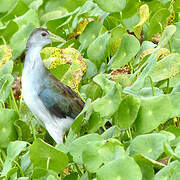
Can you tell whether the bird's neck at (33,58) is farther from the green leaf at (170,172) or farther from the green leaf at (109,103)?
the green leaf at (170,172)

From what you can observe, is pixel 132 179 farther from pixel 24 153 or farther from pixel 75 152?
pixel 24 153

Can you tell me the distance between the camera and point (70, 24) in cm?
609

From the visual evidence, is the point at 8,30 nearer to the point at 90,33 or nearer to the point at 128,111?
the point at 90,33

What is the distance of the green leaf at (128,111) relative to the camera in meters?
3.93

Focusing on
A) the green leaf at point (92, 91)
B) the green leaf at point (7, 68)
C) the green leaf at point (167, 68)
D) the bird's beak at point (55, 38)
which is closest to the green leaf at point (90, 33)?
the bird's beak at point (55, 38)

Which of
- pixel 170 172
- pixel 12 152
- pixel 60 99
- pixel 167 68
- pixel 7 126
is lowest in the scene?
pixel 60 99

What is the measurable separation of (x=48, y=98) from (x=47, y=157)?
1197mm

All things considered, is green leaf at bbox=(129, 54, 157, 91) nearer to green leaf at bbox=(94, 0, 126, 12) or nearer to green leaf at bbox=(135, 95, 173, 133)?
green leaf at bbox=(135, 95, 173, 133)

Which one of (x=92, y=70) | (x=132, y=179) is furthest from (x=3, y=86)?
(x=132, y=179)

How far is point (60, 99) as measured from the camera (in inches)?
205

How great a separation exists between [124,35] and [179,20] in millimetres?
732

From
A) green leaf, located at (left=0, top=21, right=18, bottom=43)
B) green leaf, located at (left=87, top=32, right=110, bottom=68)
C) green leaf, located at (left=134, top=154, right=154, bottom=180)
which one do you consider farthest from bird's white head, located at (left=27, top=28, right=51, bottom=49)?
green leaf, located at (left=134, top=154, right=154, bottom=180)

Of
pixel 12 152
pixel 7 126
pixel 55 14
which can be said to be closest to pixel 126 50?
pixel 7 126

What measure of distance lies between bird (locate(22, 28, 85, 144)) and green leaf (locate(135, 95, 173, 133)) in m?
1.15
